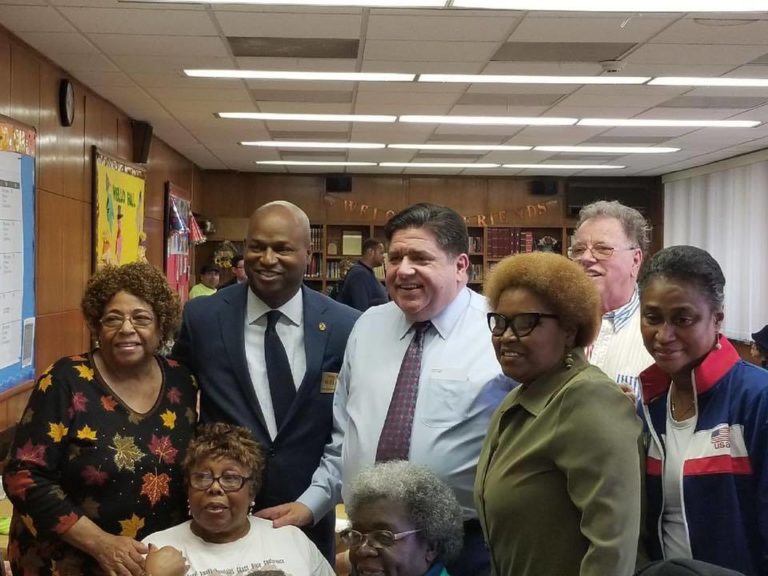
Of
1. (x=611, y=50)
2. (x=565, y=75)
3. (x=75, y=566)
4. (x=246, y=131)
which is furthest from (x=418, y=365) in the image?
(x=246, y=131)

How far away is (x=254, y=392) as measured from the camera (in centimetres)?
239

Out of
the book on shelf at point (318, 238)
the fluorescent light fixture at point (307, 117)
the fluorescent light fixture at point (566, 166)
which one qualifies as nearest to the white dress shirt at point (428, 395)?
the fluorescent light fixture at point (307, 117)

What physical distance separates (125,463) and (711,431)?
1.49 m

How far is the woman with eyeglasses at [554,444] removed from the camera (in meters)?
1.53

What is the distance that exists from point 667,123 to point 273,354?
5.91 m

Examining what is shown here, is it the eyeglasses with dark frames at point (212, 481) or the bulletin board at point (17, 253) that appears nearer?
the eyeglasses with dark frames at point (212, 481)

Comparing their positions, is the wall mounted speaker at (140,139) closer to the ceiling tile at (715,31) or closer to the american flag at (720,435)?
the ceiling tile at (715,31)

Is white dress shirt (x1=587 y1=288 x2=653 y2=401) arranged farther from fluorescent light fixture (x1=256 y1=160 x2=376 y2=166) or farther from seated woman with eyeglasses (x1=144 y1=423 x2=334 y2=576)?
fluorescent light fixture (x1=256 y1=160 x2=376 y2=166)

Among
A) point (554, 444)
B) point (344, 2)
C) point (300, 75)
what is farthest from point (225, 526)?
point (300, 75)

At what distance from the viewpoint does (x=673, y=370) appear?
Answer: 173 centimetres

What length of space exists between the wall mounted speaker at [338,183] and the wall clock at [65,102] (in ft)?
21.6

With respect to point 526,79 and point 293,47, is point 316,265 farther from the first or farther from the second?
point 293,47

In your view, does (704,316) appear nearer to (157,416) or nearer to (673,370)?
(673,370)

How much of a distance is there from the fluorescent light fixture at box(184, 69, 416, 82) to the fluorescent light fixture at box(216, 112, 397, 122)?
1390 millimetres
